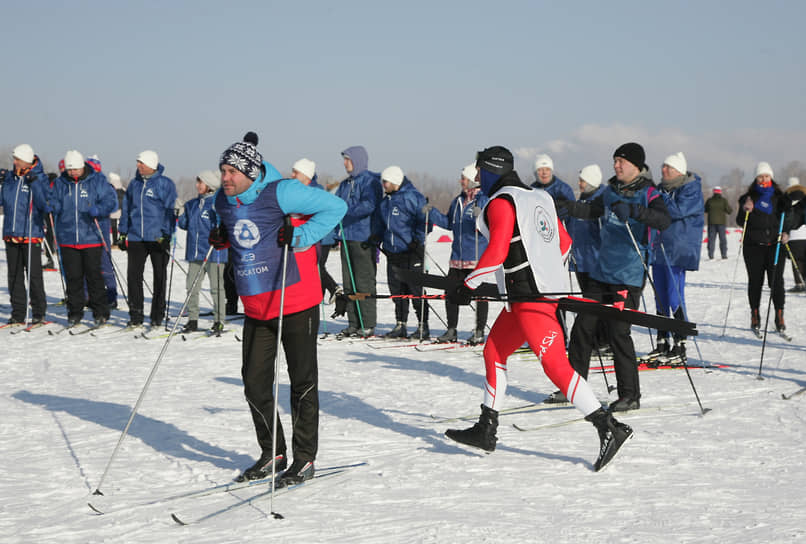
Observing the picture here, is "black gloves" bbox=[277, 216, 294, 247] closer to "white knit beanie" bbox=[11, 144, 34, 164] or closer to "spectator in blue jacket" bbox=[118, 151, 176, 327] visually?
"spectator in blue jacket" bbox=[118, 151, 176, 327]

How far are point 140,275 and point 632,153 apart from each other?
6.78 m

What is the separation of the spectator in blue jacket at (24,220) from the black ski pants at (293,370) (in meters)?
6.99

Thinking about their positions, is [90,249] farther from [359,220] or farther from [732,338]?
[732,338]

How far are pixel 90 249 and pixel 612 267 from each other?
6.61 m

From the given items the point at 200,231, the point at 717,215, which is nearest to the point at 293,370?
the point at 200,231

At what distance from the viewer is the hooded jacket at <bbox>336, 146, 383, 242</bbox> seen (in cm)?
980

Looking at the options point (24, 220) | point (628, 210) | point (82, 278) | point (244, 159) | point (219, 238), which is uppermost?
point (244, 159)

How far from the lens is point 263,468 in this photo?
15.0 ft

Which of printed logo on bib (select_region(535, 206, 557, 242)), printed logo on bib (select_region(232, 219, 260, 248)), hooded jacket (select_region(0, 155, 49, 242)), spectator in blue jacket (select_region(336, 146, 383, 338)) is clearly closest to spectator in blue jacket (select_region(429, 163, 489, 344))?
spectator in blue jacket (select_region(336, 146, 383, 338))

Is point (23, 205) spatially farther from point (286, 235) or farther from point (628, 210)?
point (628, 210)

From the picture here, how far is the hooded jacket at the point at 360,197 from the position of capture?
9.80m

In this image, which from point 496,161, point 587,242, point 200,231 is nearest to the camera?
point 496,161

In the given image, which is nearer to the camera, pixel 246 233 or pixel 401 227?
pixel 246 233

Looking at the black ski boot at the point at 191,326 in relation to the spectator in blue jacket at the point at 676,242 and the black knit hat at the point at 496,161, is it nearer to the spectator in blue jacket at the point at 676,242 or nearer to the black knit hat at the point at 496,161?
the spectator in blue jacket at the point at 676,242
